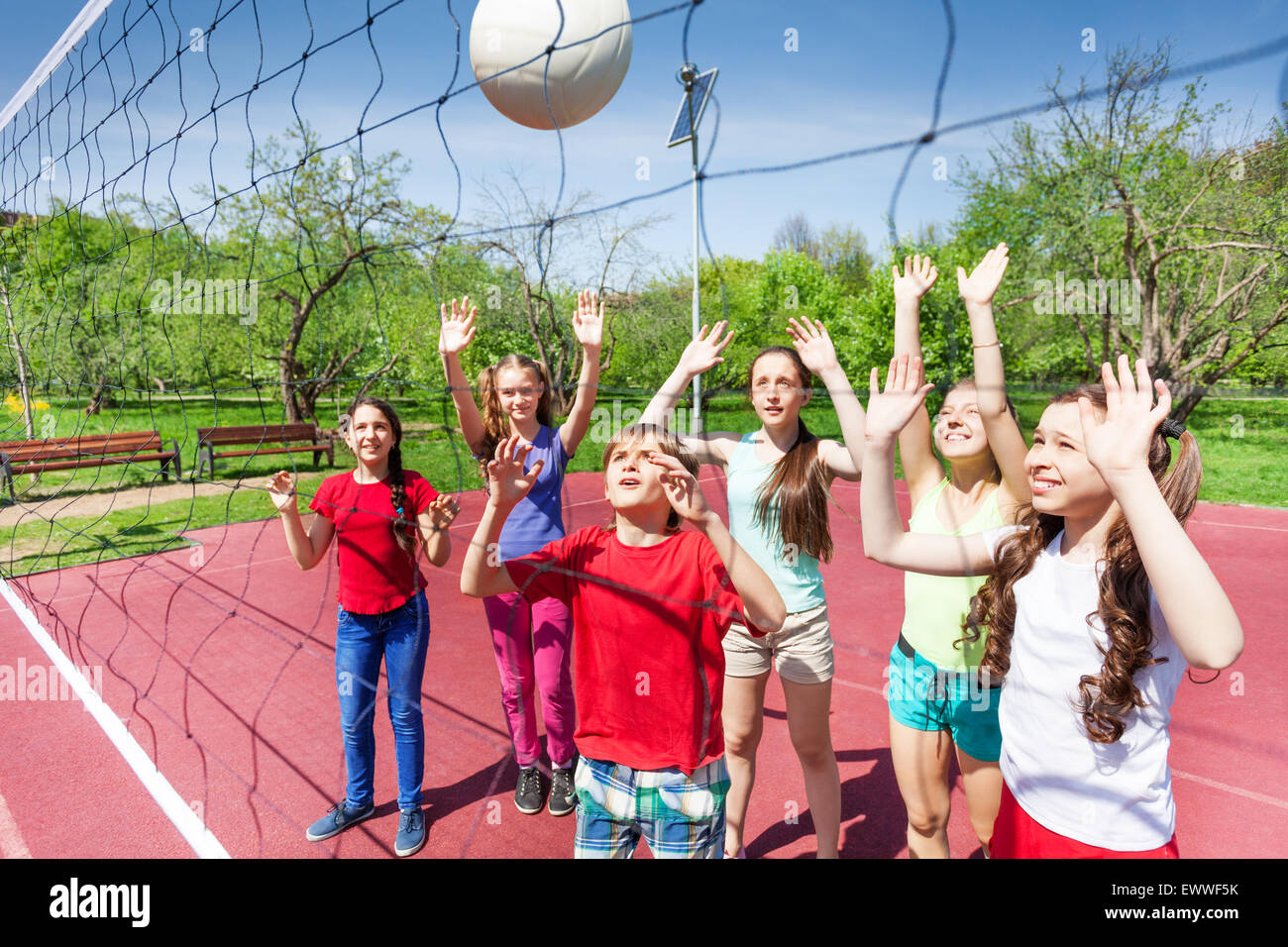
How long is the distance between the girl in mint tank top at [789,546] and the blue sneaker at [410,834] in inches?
38.6

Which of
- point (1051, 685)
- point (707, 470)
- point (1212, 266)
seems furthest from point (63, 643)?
point (1212, 266)

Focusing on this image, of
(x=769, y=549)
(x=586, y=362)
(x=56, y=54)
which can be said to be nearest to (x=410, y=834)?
(x=769, y=549)

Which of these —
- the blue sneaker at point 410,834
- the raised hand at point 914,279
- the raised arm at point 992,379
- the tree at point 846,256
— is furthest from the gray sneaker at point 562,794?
the tree at point 846,256

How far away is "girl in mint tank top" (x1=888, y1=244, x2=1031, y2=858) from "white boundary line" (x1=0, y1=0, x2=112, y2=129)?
3.87 m

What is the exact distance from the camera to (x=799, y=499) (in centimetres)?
194

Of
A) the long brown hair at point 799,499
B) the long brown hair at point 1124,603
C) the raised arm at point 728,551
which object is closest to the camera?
the long brown hair at point 1124,603

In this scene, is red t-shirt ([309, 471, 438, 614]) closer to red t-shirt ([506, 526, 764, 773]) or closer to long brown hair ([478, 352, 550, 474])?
long brown hair ([478, 352, 550, 474])

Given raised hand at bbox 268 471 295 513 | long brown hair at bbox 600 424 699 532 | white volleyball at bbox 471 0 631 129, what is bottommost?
raised hand at bbox 268 471 295 513

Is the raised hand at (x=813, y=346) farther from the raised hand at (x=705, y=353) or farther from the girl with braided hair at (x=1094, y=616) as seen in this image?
the girl with braided hair at (x=1094, y=616)

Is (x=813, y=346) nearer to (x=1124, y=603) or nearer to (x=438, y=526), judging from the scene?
(x=1124, y=603)

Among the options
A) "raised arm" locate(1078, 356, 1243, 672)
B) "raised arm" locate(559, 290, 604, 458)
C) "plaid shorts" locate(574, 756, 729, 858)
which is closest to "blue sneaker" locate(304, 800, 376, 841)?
"plaid shorts" locate(574, 756, 729, 858)

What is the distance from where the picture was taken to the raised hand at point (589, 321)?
89.6 inches

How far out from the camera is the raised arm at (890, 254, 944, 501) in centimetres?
170
